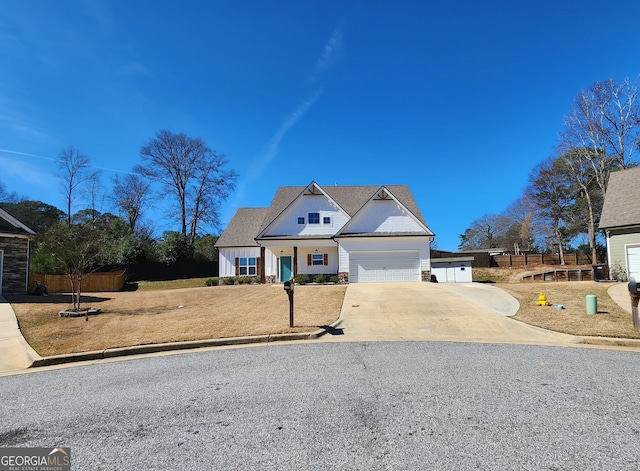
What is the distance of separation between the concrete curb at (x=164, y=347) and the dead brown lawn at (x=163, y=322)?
0.32 meters

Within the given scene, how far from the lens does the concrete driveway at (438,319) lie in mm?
8789

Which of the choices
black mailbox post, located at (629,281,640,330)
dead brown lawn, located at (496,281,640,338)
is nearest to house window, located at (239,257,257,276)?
dead brown lawn, located at (496,281,640,338)

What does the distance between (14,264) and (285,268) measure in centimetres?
1568

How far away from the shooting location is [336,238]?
2344 cm

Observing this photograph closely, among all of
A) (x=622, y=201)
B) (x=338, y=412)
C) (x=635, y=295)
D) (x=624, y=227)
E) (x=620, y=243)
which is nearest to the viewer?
(x=338, y=412)

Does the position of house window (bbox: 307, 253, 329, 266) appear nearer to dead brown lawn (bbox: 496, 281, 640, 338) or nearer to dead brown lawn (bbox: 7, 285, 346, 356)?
dead brown lawn (bbox: 7, 285, 346, 356)

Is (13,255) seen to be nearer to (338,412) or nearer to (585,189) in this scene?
(338,412)

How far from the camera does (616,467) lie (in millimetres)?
2855

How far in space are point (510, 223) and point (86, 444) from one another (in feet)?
200

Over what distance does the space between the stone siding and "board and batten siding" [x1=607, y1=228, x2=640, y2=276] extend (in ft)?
109

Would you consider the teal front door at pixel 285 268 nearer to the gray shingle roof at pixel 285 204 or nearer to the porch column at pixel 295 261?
the porch column at pixel 295 261

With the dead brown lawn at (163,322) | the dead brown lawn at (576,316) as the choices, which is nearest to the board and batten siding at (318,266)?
the dead brown lawn at (163,322)

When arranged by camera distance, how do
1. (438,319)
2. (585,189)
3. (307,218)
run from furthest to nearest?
(585,189)
(307,218)
(438,319)

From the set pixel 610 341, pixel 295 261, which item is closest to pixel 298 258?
pixel 295 261
